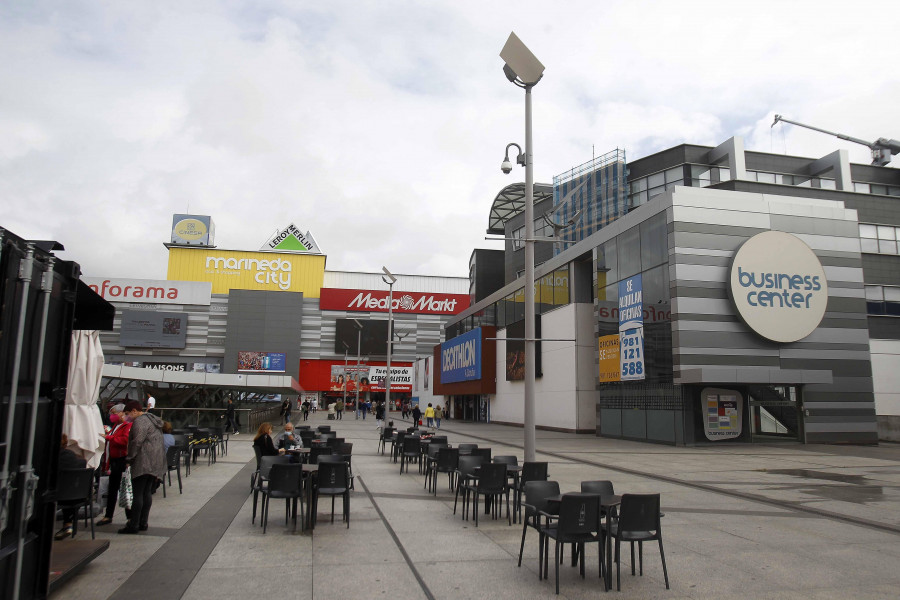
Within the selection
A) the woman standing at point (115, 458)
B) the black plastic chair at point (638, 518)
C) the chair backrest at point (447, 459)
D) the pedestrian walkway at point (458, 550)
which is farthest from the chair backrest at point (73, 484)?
the chair backrest at point (447, 459)

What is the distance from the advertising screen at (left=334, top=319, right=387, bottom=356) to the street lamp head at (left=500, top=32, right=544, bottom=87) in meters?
72.6

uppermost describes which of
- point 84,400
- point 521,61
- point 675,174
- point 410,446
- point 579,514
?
point 675,174

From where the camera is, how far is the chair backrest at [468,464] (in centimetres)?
1034

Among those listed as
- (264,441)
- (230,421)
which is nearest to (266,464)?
(264,441)

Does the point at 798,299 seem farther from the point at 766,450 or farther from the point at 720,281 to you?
the point at 766,450

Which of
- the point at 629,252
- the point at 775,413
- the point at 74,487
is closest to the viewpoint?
the point at 74,487

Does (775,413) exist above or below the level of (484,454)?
above

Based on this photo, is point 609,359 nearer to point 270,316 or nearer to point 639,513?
point 639,513

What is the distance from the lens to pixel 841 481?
14.8 meters

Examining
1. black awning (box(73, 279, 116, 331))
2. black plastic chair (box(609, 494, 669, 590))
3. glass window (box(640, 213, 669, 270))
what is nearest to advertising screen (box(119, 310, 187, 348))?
glass window (box(640, 213, 669, 270))

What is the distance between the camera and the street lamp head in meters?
13.7

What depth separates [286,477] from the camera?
8.72 meters

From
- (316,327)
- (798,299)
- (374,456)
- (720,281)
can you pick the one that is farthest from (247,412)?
(316,327)

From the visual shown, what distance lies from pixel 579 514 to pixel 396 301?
84.3 meters
